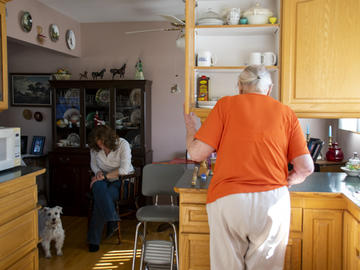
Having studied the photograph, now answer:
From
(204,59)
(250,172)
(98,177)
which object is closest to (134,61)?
(98,177)

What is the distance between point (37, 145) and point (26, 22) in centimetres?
178

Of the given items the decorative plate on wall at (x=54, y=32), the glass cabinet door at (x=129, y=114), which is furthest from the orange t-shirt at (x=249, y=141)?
the decorative plate on wall at (x=54, y=32)

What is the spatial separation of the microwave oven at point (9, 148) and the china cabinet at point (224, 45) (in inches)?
50.8

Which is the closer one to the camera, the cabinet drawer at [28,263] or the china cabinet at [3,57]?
the cabinet drawer at [28,263]

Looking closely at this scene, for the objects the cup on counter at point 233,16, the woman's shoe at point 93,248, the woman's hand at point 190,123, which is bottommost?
the woman's shoe at point 93,248

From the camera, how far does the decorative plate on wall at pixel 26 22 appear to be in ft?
12.5

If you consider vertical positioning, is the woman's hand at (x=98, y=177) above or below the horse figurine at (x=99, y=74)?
below

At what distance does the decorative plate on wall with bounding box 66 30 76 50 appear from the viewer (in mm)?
4676

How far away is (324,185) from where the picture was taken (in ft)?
7.75

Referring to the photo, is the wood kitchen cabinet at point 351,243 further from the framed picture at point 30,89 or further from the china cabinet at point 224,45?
the framed picture at point 30,89

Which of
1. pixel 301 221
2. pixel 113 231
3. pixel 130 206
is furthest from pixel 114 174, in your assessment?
pixel 301 221

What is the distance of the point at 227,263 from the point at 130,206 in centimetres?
289

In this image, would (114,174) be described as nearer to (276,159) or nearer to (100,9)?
(100,9)

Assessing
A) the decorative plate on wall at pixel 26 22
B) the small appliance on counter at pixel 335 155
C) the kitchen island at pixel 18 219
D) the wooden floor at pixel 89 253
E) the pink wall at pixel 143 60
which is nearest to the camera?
the kitchen island at pixel 18 219
